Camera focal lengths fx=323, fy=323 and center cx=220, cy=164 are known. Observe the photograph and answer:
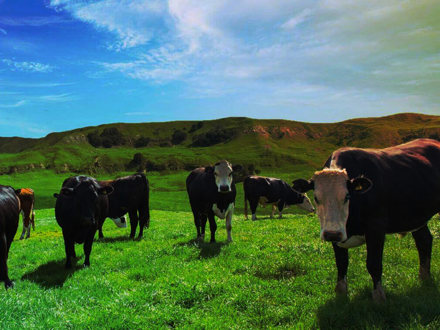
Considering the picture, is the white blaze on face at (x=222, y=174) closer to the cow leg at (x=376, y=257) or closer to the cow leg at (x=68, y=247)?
the cow leg at (x=68, y=247)

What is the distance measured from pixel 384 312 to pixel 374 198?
82.0 inches

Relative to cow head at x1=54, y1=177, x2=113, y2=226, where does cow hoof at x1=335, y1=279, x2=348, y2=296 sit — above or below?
below

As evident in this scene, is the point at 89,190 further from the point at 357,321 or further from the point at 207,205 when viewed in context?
the point at 357,321

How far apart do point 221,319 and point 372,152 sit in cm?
476

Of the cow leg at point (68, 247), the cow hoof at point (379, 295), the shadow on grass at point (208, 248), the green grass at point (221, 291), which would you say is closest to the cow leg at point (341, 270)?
the green grass at point (221, 291)

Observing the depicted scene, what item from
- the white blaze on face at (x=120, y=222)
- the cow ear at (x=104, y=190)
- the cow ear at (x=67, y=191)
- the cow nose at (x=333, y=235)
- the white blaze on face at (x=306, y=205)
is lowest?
the white blaze on face at (x=306, y=205)

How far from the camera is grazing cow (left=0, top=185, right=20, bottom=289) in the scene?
882 centimetres

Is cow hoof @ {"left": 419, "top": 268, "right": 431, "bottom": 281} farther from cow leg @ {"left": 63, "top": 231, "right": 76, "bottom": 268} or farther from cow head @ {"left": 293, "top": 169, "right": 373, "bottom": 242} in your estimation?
cow leg @ {"left": 63, "top": 231, "right": 76, "bottom": 268}

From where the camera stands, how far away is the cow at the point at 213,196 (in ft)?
43.6

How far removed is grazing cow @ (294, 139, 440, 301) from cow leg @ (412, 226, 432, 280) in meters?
0.02

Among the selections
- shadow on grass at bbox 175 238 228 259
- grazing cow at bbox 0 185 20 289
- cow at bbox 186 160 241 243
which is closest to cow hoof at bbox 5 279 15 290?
grazing cow at bbox 0 185 20 289

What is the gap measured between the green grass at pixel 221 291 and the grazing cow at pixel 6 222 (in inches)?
20.4

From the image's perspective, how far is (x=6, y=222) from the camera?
936 cm

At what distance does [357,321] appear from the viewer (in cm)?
561
